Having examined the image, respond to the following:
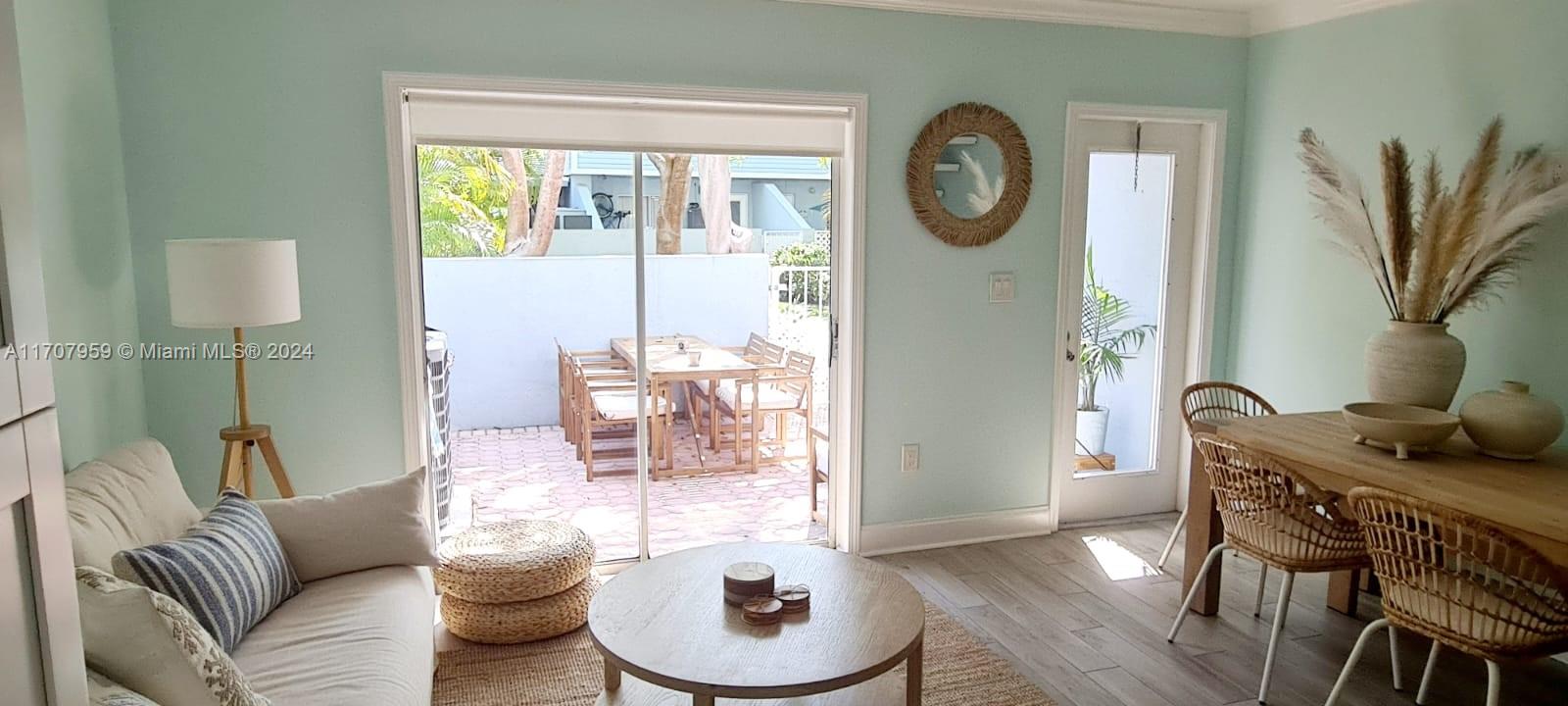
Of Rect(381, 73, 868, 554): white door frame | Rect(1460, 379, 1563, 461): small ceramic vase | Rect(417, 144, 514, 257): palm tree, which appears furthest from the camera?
Rect(417, 144, 514, 257): palm tree

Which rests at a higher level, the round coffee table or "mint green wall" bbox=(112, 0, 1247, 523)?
"mint green wall" bbox=(112, 0, 1247, 523)

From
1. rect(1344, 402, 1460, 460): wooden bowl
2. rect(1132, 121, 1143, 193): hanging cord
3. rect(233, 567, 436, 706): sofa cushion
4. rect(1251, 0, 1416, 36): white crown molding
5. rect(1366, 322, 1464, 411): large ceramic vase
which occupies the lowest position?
rect(233, 567, 436, 706): sofa cushion

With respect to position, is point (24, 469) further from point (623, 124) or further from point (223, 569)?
point (623, 124)

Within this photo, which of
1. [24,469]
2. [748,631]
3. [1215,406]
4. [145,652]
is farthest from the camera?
[1215,406]

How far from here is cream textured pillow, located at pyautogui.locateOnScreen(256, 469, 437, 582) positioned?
8.28ft

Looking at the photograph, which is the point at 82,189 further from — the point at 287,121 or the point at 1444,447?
the point at 1444,447

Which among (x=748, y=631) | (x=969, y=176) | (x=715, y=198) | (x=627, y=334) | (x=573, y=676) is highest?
(x=969, y=176)

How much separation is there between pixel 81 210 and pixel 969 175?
312 cm

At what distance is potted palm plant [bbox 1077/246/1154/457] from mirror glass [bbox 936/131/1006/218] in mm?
661

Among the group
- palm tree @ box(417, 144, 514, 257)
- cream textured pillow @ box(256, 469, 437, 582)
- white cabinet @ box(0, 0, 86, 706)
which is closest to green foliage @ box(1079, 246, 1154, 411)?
palm tree @ box(417, 144, 514, 257)

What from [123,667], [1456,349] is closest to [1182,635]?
[1456,349]

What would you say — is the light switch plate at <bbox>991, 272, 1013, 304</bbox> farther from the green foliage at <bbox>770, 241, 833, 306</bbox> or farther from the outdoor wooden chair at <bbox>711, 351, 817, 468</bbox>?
the outdoor wooden chair at <bbox>711, 351, 817, 468</bbox>

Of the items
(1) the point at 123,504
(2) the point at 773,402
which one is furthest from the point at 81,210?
(2) the point at 773,402

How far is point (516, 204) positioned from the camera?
11.3 ft
